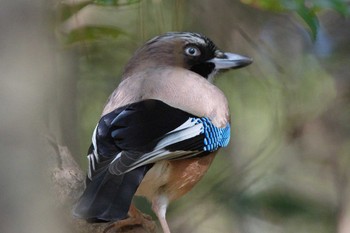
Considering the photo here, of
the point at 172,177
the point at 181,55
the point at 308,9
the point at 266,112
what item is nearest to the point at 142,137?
the point at 172,177

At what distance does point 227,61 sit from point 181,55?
0.25 meters

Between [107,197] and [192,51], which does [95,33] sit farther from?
[107,197]

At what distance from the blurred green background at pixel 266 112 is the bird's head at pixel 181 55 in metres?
0.85

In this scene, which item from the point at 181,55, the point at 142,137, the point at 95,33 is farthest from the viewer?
the point at 95,33

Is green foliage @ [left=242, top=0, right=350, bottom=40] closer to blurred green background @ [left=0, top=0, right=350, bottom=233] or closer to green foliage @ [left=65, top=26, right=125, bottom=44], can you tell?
green foliage @ [left=65, top=26, right=125, bottom=44]

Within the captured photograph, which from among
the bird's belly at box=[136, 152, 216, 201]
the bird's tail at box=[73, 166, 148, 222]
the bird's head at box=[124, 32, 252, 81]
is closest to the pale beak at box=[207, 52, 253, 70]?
the bird's head at box=[124, 32, 252, 81]

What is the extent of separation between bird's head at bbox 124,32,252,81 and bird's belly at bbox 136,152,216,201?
1.83ft

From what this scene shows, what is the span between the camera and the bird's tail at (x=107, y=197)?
10.6ft

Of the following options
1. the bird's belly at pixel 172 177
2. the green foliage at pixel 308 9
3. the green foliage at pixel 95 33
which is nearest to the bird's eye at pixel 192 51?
the green foliage at pixel 308 9

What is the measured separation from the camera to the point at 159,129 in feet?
11.8

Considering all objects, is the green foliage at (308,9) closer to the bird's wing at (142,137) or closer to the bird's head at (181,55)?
the bird's head at (181,55)

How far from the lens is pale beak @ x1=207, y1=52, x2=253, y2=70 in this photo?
451cm

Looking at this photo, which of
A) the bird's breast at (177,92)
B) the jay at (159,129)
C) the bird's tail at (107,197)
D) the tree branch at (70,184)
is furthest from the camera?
the bird's breast at (177,92)

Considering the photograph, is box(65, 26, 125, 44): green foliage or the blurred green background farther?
the blurred green background
